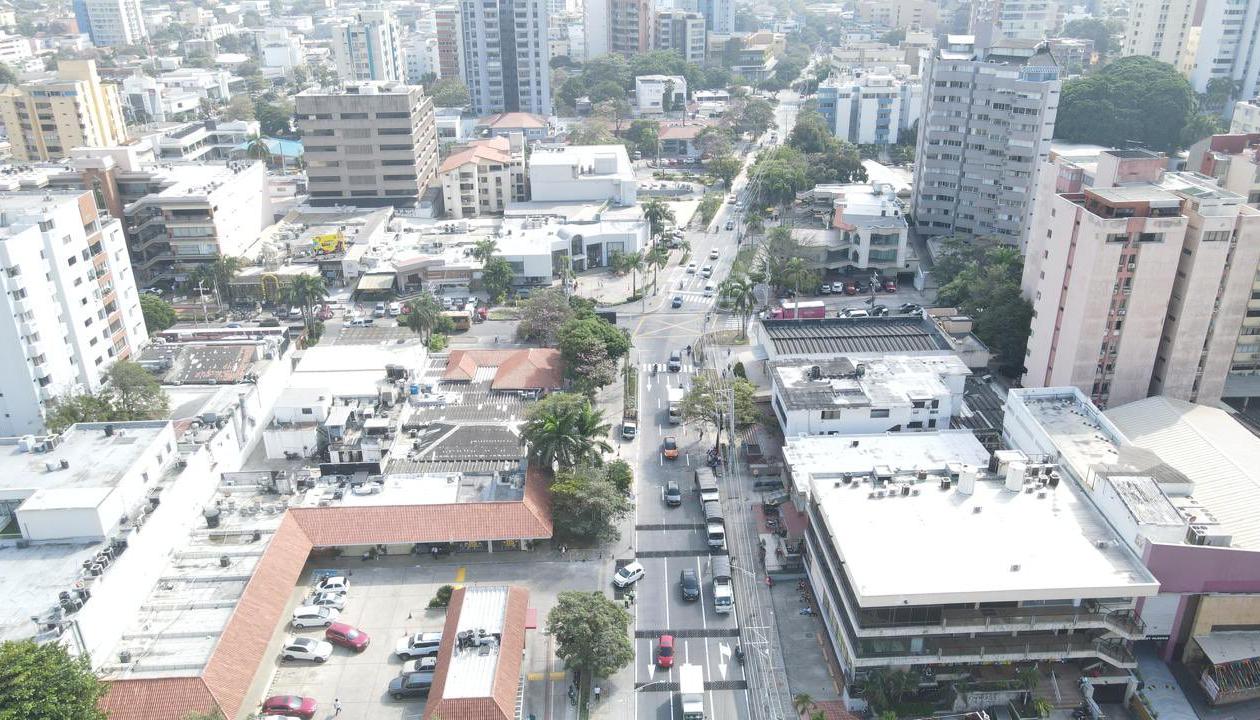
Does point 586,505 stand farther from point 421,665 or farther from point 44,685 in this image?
point 44,685

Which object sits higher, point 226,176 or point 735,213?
point 226,176

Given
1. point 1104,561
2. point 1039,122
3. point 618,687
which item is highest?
point 1039,122

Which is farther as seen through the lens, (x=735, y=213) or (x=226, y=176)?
(x=735, y=213)

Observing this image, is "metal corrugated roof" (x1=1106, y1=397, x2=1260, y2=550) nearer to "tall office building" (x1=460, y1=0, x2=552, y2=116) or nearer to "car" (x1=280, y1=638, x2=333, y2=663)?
"car" (x1=280, y1=638, x2=333, y2=663)

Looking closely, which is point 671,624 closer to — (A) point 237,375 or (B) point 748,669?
(B) point 748,669

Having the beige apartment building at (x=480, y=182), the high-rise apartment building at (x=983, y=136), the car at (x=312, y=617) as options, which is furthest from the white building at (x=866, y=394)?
the beige apartment building at (x=480, y=182)

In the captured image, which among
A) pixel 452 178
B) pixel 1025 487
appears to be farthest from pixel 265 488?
pixel 452 178

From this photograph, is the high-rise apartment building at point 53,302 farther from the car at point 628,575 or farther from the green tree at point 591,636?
the green tree at point 591,636

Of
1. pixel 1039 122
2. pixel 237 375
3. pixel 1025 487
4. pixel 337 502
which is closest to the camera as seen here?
pixel 1025 487
